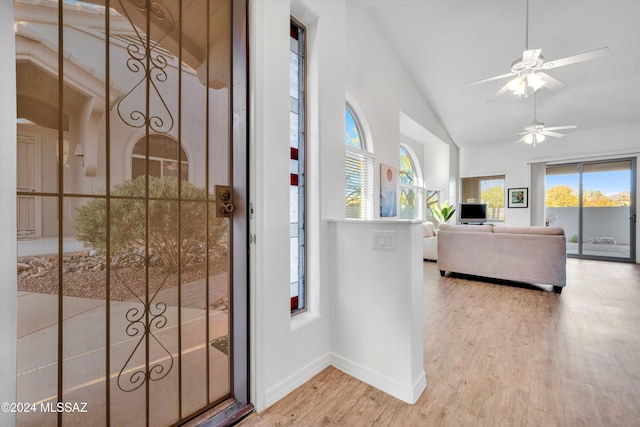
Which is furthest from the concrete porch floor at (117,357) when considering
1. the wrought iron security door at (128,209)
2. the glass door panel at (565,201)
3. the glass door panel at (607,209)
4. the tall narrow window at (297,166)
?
the glass door panel at (607,209)

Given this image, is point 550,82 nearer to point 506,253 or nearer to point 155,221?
point 506,253

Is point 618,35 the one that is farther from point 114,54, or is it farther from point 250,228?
point 114,54

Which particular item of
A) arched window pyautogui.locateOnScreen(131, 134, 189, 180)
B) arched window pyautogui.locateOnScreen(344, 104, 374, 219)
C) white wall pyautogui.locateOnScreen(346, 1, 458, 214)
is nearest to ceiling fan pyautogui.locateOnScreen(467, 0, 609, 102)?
white wall pyautogui.locateOnScreen(346, 1, 458, 214)

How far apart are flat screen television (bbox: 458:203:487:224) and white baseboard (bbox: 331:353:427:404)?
6151mm

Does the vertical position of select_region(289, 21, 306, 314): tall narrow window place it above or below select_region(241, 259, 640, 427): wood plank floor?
above

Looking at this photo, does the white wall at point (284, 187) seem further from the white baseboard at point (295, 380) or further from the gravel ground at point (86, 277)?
the gravel ground at point (86, 277)

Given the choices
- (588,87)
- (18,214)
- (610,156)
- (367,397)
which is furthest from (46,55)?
(610,156)

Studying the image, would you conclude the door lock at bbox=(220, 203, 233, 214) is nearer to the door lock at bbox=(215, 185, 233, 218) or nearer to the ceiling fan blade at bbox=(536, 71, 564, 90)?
the door lock at bbox=(215, 185, 233, 218)

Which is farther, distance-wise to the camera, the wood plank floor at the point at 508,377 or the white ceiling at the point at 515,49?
the white ceiling at the point at 515,49

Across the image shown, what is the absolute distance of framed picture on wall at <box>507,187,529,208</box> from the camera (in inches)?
259

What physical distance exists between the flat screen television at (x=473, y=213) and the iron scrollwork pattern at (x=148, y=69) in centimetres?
723

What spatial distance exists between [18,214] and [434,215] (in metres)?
7.35

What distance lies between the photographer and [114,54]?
1104 millimetres

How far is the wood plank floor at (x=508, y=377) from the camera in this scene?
1408mm
